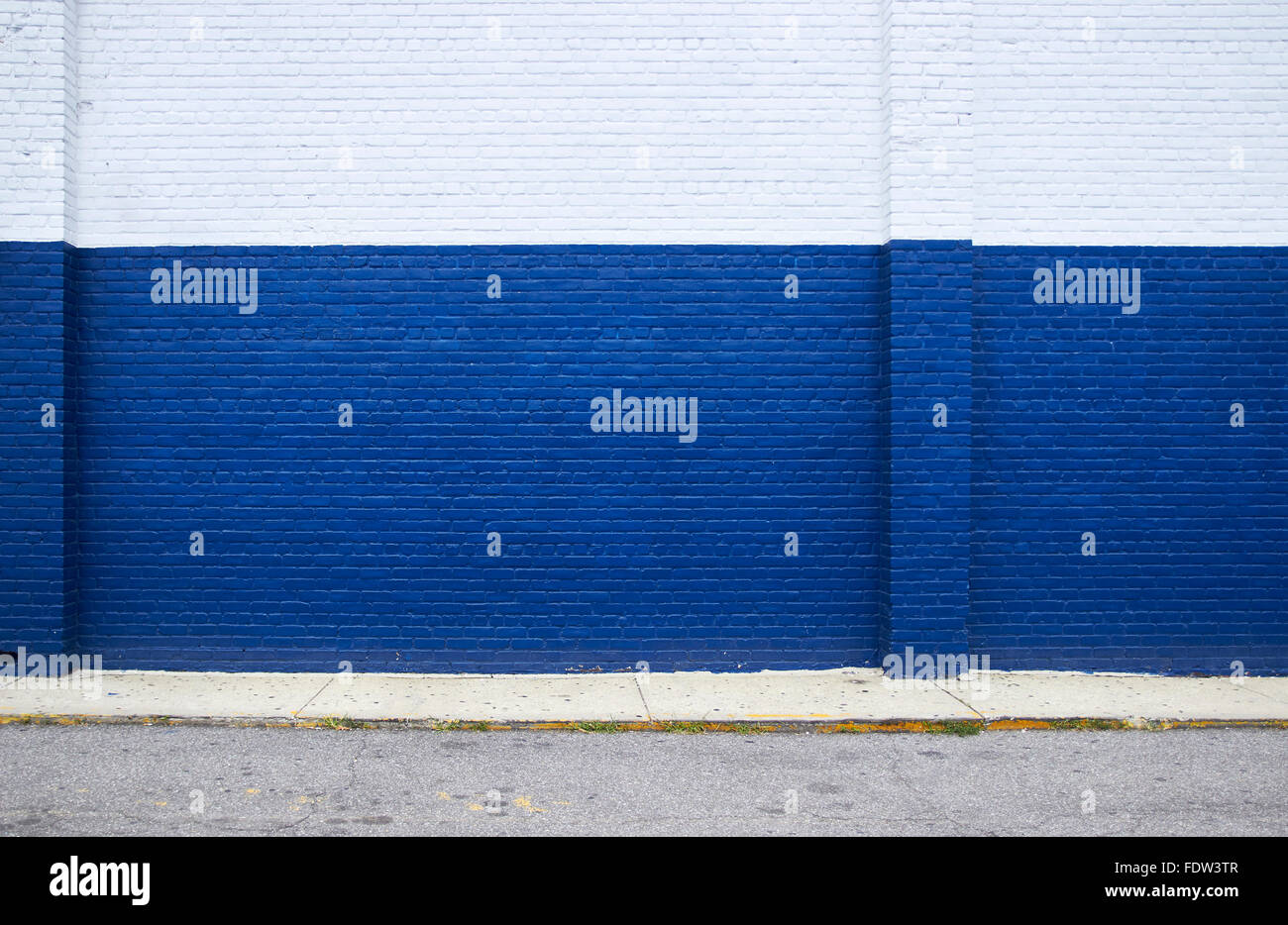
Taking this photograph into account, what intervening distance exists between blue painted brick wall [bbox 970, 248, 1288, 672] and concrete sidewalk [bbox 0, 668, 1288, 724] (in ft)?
1.34

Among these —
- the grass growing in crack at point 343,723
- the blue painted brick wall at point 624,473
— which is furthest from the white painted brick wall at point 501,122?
the grass growing in crack at point 343,723

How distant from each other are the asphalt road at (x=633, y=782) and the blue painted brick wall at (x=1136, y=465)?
1.82 meters

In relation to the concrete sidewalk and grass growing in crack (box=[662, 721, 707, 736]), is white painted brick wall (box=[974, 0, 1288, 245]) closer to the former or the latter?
the concrete sidewalk

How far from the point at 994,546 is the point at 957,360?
5.70 ft

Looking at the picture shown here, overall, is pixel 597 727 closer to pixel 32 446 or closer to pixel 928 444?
pixel 928 444

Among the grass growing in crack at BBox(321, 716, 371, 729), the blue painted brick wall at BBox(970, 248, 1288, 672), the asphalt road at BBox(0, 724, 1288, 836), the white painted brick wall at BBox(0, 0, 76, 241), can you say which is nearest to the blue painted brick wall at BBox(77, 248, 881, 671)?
the white painted brick wall at BBox(0, 0, 76, 241)

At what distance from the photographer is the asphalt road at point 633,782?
5062 millimetres

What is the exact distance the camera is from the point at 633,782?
5.73m

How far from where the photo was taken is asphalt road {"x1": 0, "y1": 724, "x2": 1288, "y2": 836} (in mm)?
5062

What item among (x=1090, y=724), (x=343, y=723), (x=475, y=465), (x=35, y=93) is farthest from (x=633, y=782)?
(x=35, y=93)

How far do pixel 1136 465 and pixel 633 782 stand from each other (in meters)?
5.76

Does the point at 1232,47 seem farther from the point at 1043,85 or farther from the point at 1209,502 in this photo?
the point at 1209,502

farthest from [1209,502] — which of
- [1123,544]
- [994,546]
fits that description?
[994,546]

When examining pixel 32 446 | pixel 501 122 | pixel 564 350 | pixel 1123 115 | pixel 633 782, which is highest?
pixel 1123 115
